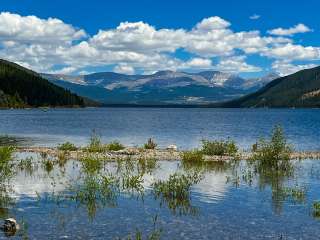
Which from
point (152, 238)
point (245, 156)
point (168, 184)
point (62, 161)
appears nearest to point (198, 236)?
point (152, 238)

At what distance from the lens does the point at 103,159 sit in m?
46.8

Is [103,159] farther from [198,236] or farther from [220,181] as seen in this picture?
[198,236]

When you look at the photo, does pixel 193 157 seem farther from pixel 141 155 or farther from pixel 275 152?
pixel 275 152

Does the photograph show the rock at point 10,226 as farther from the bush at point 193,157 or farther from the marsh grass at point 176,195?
the bush at point 193,157

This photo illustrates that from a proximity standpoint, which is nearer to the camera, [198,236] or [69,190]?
[198,236]

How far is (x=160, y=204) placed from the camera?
87.7 ft

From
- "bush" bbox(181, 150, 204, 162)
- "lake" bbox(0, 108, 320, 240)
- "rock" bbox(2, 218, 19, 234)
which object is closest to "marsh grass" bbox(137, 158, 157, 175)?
"lake" bbox(0, 108, 320, 240)

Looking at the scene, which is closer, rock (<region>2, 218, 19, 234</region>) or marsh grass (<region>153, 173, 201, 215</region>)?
rock (<region>2, 218, 19, 234</region>)

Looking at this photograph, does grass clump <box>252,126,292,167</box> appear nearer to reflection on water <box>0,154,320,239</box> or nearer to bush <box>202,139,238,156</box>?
reflection on water <box>0,154,320,239</box>

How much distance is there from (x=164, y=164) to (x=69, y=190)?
53.1ft

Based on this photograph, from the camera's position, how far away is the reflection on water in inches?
840

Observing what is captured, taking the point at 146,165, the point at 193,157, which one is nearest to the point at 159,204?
the point at 146,165

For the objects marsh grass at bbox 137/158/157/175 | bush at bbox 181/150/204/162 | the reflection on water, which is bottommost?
the reflection on water

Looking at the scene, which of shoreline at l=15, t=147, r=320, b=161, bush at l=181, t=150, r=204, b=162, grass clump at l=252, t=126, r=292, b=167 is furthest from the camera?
shoreline at l=15, t=147, r=320, b=161
